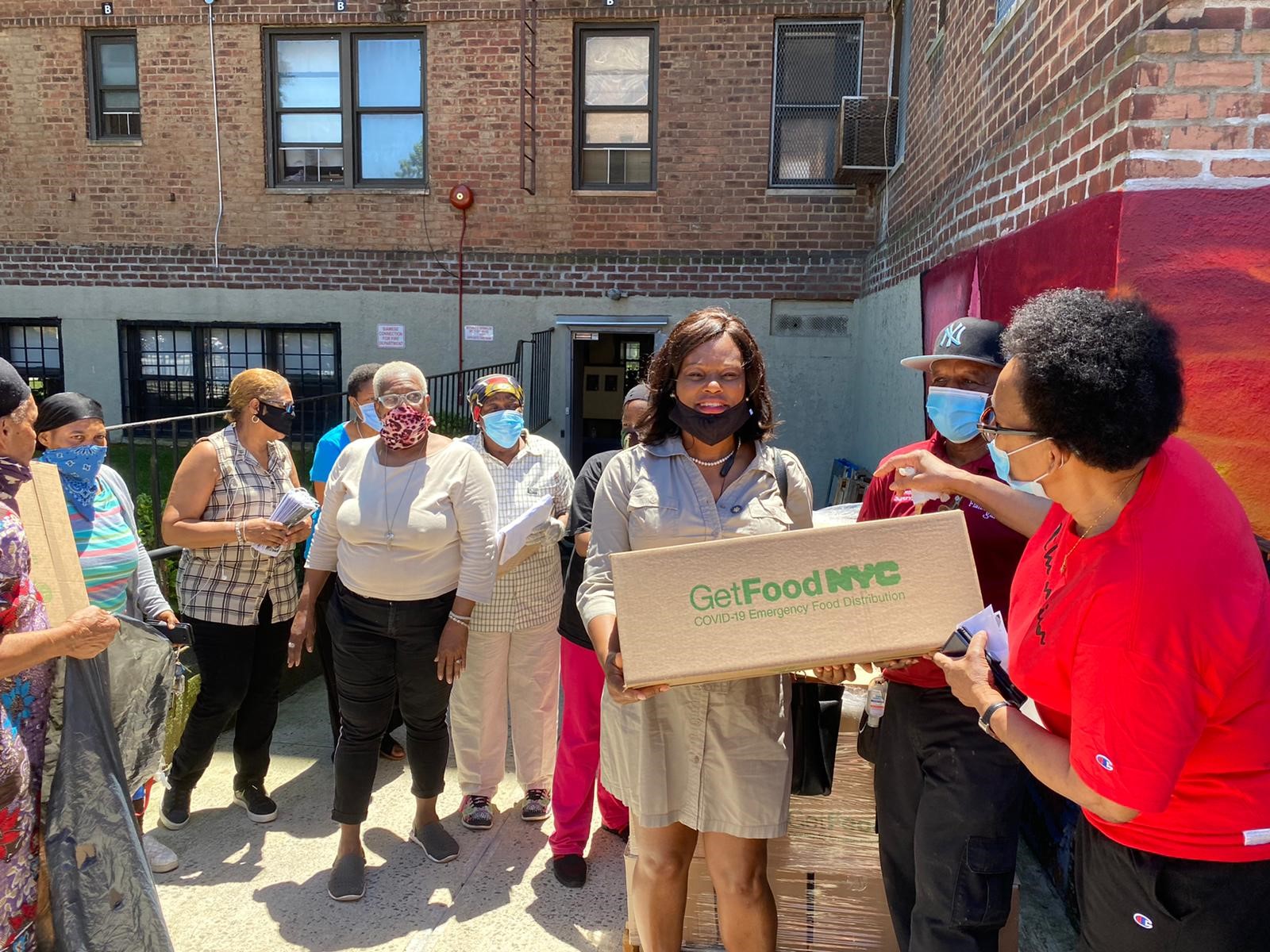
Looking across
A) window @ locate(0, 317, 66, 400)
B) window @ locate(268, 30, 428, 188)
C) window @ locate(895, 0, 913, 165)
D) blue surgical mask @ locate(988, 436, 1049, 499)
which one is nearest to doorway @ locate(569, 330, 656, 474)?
window @ locate(268, 30, 428, 188)

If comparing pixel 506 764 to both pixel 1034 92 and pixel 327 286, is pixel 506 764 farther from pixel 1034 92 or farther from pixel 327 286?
pixel 327 286

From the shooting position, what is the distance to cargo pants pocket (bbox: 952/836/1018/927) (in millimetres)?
2070

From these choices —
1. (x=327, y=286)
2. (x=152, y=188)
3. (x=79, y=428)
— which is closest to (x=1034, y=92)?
(x=79, y=428)

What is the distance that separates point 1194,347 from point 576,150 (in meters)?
8.16

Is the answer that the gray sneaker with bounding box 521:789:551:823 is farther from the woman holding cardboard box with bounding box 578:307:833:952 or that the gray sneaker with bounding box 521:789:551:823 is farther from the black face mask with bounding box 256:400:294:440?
the black face mask with bounding box 256:400:294:440

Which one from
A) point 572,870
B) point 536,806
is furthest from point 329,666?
point 572,870

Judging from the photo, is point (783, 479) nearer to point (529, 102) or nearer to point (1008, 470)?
point (1008, 470)

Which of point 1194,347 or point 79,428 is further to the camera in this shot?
point 79,428

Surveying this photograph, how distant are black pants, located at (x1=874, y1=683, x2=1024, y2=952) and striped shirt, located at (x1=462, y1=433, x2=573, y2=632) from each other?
184 centimetres

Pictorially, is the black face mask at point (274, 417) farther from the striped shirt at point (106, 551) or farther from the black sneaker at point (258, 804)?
the black sneaker at point (258, 804)

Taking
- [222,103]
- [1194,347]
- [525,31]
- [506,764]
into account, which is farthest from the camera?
[222,103]

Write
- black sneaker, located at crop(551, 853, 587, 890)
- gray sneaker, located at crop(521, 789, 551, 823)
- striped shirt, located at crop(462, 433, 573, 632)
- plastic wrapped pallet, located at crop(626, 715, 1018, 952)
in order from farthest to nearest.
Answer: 1. gray sneaker, located at crop(521, 789, 551, 823)
2. striped shirt, located at crop(462, 433, 573, 632)
3. black sneaker, located at crop(551, 853, 587, 890)
4. plastic wrapped pallet, located at crop(626, 715, 1018, 952)

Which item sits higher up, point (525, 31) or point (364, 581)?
point (525, 31)

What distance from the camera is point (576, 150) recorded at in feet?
31.6
